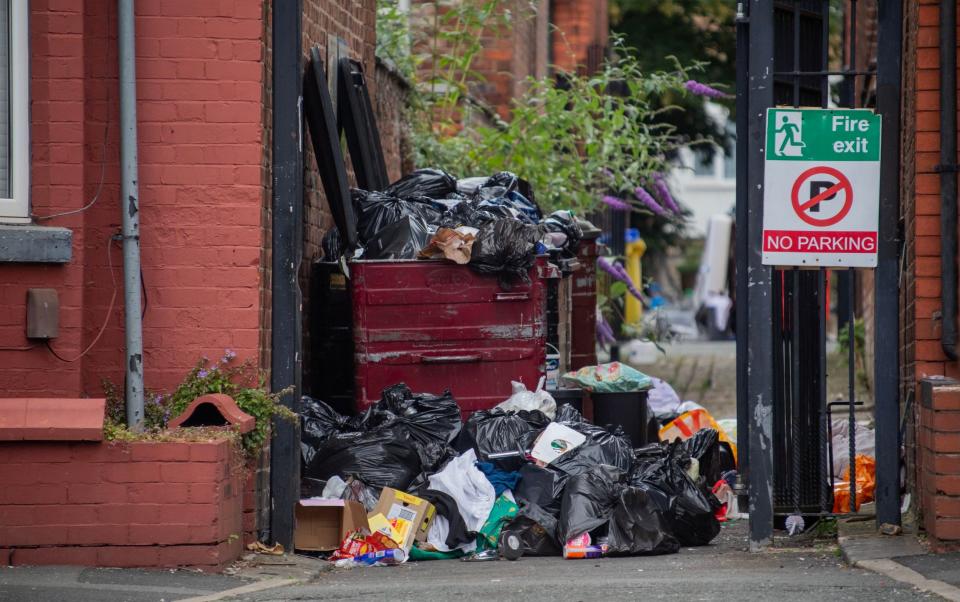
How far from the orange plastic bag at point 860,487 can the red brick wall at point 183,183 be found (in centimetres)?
333

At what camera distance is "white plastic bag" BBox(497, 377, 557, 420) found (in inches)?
301

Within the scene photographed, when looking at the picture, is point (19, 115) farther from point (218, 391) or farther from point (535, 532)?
point (535, 532)

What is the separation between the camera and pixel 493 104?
52.4 feet

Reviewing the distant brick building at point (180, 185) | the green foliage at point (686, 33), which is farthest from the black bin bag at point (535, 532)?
the green foliage at point (686, 33)

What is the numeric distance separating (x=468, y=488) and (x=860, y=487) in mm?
2356

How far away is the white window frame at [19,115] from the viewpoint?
6.07 m

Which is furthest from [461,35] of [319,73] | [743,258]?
[743,258]

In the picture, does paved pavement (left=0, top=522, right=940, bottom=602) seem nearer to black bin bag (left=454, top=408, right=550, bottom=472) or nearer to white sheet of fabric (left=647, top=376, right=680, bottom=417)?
black bin bag (left=454, top=408, right=550, bottom=472)

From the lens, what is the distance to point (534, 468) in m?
7.10

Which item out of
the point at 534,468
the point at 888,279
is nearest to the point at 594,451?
the point at 534,468

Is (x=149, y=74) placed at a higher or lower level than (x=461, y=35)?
lower

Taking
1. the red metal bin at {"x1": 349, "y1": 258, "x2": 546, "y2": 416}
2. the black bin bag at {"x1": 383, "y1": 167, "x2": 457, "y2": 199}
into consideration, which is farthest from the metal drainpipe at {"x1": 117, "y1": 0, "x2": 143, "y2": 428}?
the black bin bag at {"x1": 383, "y1": 167, "x2": 457, "y2": 199}

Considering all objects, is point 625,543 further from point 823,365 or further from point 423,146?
point 423,146

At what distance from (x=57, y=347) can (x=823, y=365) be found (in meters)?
3.63
